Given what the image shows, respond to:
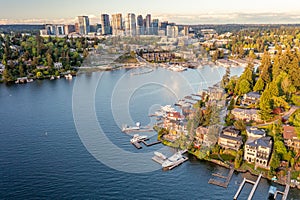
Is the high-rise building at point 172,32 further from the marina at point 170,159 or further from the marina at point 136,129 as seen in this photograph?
the marina at point 170,159

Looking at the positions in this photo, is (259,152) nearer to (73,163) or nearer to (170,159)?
(170,159)

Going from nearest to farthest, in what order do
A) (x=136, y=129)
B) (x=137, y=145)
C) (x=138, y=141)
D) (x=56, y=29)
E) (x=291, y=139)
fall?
(x=291, y=139) → (x=137, y=145) → (x=138, y=141) → (x=136, y=129) → (x=56, y=29)

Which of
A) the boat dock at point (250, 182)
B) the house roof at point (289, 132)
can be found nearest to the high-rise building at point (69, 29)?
the house roof at point (289, 132)

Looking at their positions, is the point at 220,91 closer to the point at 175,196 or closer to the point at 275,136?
the point at 275,136

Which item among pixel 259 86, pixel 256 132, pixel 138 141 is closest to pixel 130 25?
pixel 259 86

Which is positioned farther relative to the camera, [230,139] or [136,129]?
[136,129]

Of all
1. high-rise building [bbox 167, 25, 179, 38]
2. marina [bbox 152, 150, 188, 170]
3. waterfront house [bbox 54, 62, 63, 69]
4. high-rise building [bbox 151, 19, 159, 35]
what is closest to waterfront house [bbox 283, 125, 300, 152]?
marina [bbox 152, 150, 188, 170]

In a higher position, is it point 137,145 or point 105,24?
point 105,24
